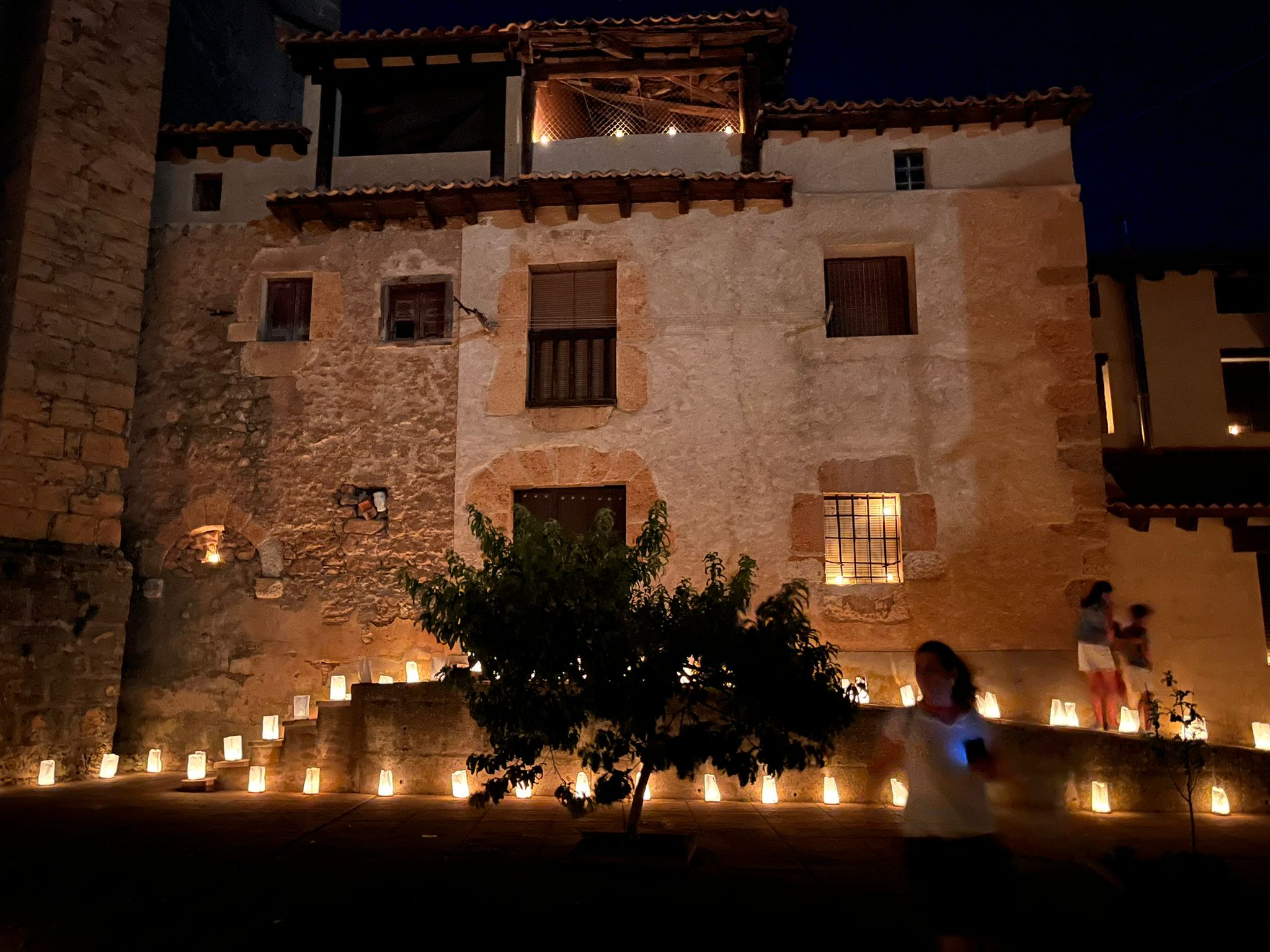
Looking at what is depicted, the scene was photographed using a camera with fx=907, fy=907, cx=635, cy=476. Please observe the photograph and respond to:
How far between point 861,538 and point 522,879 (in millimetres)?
5587

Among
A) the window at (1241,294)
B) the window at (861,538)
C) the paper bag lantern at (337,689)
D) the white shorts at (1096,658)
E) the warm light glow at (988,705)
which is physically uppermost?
the window at (1241,294)

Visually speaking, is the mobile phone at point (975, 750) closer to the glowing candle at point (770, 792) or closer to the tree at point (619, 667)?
the tree at point (619, 667)

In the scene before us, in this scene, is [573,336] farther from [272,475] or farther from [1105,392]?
[1105,392]

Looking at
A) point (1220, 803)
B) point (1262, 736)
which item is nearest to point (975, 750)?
point (1220, 803)

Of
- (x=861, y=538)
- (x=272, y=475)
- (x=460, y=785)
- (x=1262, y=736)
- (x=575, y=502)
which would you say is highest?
(x=272, y=475)

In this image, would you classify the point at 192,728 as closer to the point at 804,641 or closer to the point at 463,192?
the point at 463,192

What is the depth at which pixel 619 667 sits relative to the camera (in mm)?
5113

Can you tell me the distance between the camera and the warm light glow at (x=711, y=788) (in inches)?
297

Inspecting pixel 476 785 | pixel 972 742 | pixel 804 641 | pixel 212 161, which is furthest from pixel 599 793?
pixel 212 161

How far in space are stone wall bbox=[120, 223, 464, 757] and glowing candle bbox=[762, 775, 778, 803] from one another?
12.2 ft

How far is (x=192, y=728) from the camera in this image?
940 centimetres

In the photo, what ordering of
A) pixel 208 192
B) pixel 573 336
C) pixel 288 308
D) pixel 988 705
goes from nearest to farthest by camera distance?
1. pixel 988 705
2. pixel 573 336
3. pixel 288 308
4. pixel 208 192

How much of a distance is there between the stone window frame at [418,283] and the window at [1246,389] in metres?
10.0

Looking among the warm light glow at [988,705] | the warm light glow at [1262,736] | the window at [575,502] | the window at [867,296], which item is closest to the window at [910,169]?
the window at [867,296]
